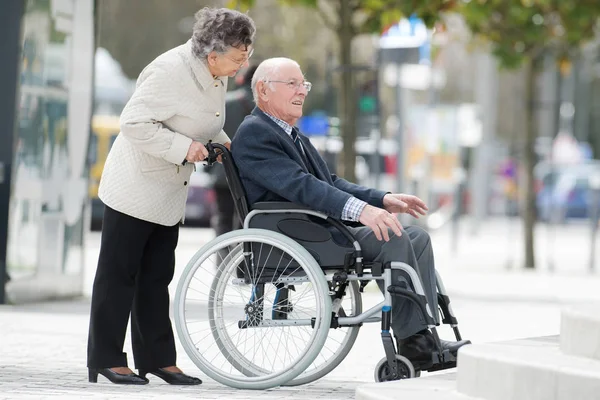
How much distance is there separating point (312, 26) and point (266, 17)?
3164 mm

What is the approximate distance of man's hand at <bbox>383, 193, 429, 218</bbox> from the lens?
21.9 feet

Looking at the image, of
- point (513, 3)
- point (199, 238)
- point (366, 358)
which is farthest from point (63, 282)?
point (199, 238)

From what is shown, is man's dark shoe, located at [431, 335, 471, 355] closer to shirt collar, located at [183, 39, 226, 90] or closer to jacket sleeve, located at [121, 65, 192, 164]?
jacket sleeve, located at [121, 65, 192, 164]

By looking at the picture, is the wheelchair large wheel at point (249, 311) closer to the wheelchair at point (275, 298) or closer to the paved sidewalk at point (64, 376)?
the wheelchair at point (275, 298)

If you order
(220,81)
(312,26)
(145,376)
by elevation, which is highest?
(312,26)

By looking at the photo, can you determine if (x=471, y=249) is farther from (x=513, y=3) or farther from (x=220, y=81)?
(x=220, y=81)

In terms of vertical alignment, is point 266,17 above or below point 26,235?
above

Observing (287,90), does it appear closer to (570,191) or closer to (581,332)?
(581,332)

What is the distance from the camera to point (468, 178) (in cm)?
4631

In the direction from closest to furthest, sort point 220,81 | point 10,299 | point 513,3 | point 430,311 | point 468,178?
point 430,311, point 220,81, point 10,299, point 513,3, point 468,178

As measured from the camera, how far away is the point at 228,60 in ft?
21.3

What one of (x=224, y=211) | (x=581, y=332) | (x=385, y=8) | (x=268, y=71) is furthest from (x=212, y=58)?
(x=385, y=8)

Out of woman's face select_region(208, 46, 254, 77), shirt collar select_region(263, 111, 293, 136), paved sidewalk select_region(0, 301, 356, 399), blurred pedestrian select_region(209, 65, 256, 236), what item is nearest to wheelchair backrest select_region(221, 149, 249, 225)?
shirt collar select_region(263, 111, 293, 136)

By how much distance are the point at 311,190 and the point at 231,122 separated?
191 inches
